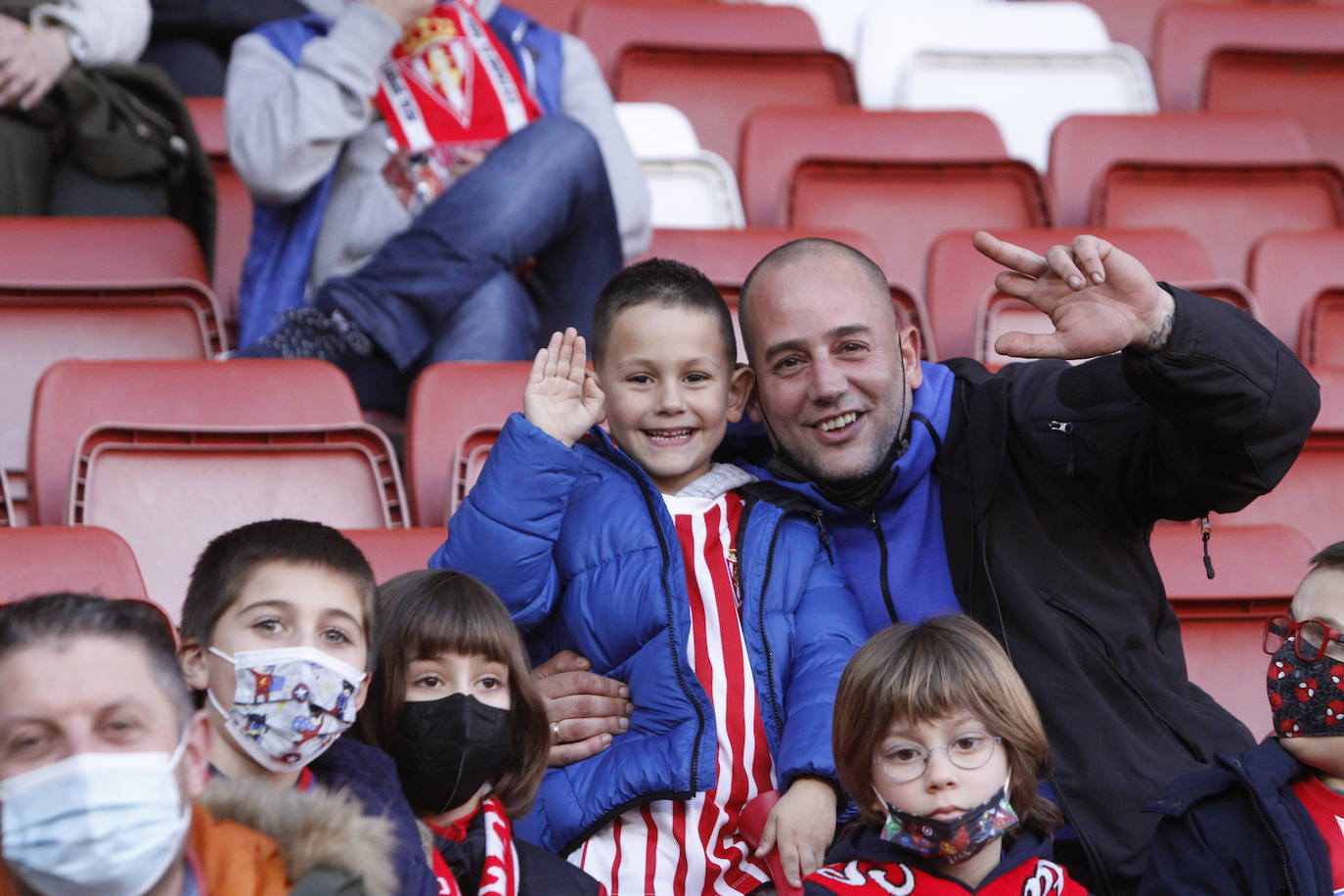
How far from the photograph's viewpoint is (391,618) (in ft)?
7.30

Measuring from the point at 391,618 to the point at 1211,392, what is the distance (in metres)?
→ 1.12

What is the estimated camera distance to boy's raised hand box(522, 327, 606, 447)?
2510mm

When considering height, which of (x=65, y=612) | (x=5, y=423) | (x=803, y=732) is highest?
(x=65, y=612)

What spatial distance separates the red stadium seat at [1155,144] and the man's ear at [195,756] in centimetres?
353

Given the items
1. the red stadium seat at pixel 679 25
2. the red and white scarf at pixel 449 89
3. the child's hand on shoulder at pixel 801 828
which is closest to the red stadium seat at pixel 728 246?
the red and white scarf at pixel 449 89

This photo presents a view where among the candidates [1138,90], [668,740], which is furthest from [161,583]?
[1138,90]

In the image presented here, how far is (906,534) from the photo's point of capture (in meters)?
2.68

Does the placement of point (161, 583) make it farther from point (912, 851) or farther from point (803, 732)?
point (912, 851)

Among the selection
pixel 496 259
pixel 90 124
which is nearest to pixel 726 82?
pixel 496 259

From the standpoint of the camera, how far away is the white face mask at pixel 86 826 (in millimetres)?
1531

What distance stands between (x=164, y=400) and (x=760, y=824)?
140cm

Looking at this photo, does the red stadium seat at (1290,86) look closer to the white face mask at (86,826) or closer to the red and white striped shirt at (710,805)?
the red and white striped shirt at (710,805)

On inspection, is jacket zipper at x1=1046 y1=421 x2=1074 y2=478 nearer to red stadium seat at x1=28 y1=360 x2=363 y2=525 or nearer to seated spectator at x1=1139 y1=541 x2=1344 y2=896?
seated spectator at x1=1139 y1=541 x2=1344 y2=896

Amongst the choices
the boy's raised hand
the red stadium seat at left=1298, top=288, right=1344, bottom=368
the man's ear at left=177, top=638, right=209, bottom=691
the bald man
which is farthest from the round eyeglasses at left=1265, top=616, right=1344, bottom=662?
the red stadium seat at left=1298, top=288, right=1344, bottom=368
